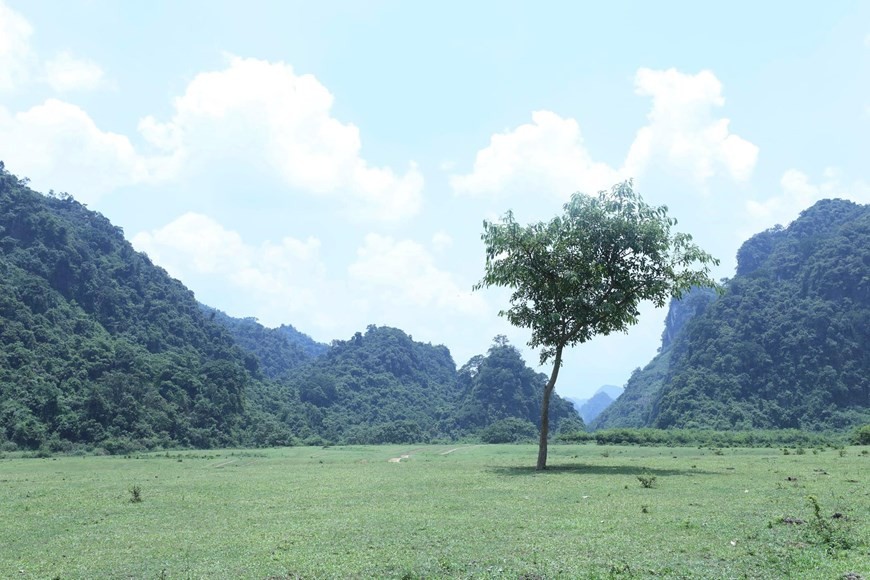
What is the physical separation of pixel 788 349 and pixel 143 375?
108 m

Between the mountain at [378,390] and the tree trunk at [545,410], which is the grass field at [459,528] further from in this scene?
the mountain at [378,390]

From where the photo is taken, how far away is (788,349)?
4614 inches

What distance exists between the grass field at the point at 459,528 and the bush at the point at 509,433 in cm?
8435

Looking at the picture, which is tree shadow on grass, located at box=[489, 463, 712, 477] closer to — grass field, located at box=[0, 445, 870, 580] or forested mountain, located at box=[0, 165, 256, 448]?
grass field, located at box=[0, 445, 870, 580]

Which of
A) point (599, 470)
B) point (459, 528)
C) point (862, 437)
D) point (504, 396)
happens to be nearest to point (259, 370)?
point (504, 396)

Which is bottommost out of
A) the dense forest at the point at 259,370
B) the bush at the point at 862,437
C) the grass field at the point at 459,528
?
the grass field at the point at 459,528

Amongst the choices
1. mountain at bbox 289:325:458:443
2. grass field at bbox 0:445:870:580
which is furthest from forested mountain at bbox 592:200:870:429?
→ grass field at bbox 0:445:870:580

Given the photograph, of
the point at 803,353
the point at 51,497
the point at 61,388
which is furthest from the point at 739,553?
the point at 803,353

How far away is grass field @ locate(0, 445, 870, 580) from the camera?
47.4ft

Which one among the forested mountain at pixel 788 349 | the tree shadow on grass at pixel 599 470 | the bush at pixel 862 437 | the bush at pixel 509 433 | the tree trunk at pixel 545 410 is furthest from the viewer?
the bush at pixel 509 433

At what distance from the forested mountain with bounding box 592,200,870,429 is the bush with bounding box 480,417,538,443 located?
934 inches

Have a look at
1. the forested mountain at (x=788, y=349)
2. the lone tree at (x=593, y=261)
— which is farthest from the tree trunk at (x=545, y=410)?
the forested mountain at (x=788, y=349)

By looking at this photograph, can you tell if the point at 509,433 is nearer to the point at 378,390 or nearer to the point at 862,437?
the point at 378,390

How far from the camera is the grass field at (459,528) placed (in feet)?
47.4
